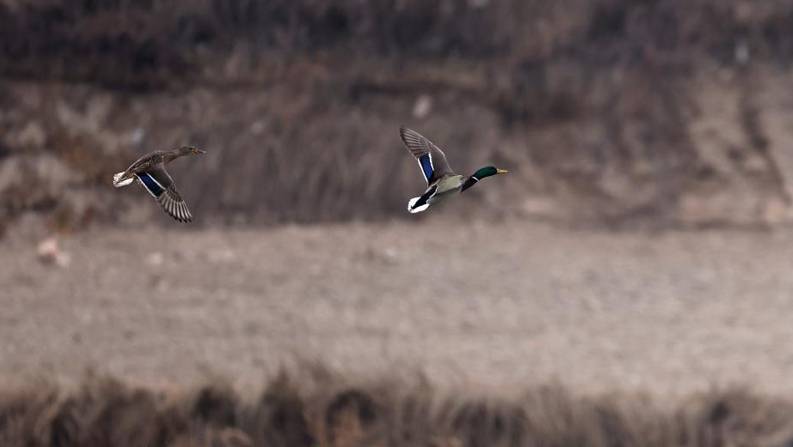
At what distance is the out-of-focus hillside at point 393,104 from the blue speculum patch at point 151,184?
4879 mm

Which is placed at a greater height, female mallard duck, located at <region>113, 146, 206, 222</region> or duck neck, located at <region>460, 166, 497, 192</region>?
female mallard duck, located at <region>113, 146, 206, 222</region>

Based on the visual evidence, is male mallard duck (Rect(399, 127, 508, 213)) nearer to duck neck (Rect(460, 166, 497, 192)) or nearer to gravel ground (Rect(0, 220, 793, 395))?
duck neck (Rect(460, 166, 497, 192))

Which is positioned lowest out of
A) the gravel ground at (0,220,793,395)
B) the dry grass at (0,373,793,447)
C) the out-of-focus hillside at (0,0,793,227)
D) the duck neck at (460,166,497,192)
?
the duck neck at (460,166,497,192)

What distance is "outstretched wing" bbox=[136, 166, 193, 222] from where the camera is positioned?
4.54 ft

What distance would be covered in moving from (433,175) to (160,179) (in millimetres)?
325

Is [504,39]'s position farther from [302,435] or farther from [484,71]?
[302,435]

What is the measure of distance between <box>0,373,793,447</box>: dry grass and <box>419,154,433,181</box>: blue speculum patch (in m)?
2.96

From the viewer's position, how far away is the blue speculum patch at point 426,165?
1448mm

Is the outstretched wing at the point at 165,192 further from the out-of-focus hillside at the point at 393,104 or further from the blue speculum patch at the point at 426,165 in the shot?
the out-of-focus hillside at the point at 393,104

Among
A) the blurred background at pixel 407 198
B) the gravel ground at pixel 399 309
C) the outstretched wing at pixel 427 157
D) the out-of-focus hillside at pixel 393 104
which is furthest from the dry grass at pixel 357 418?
the outstretched wing at pixel 427 157

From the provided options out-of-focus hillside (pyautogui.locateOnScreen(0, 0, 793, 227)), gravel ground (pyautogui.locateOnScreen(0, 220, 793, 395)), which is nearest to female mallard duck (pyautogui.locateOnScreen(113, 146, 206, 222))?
gravel ground (pyautogui.locateOnScreen(0, 220, 793, 395))

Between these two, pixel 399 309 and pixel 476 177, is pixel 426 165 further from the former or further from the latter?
pixel 399 309

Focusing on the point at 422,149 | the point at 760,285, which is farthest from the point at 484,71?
the point at 422,149

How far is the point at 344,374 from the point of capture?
4688 millimetres
